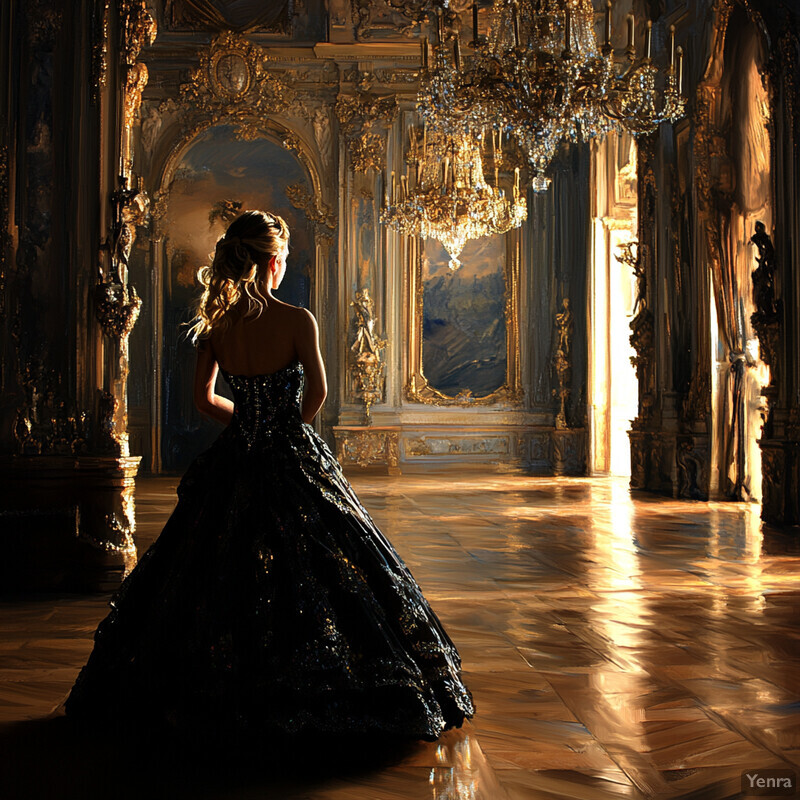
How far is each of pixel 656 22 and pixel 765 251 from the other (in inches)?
162

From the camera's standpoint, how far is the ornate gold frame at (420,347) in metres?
14.2

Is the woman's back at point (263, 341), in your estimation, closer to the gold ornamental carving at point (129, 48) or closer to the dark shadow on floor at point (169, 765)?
the dark shadow on floor at point (169, 765)

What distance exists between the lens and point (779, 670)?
3543mm

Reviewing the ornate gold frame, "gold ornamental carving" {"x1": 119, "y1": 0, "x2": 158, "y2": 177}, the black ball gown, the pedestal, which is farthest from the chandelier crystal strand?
the ornate gold frame

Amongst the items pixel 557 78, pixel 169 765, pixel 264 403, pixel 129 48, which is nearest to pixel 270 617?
pixel 169 765

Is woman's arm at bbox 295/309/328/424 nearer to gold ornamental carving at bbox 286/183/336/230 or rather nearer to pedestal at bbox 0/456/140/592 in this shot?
pedestal at bbox 0/456/140/592

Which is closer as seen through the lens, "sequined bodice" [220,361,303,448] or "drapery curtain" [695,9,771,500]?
"sequined bodice" [220,361,303,448]

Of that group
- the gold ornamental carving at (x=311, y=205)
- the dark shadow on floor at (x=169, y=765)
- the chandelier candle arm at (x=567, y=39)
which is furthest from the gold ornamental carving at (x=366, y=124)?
the dark shadow on floor at (x=169, y=765)

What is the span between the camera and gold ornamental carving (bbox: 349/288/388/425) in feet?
45.2

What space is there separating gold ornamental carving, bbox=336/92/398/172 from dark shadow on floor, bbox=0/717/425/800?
1197 centimetres

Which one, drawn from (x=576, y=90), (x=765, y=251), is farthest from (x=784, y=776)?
(x=765, y=251)

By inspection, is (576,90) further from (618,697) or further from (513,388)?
(513,388)

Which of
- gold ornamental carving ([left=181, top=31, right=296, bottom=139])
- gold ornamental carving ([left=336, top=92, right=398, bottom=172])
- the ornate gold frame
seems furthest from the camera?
the ornate gold frame

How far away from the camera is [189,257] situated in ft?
46.5
